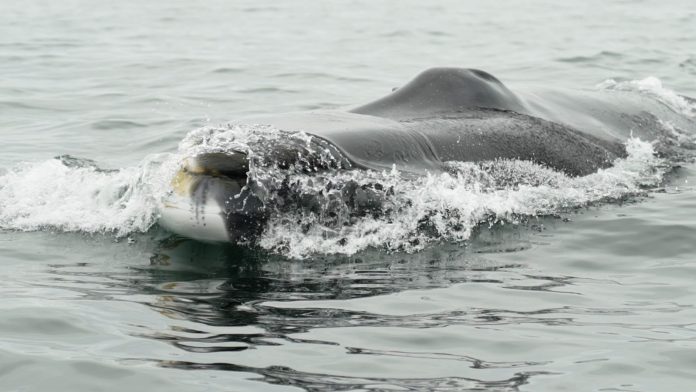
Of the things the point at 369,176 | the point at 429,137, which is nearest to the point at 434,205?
the point at 369,176

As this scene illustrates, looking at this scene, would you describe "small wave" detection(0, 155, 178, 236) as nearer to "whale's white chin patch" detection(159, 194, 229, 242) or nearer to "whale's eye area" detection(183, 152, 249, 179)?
"whale's white chin patch" detection(159, 194, 229, 242)

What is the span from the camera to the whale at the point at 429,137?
8016 millimetres

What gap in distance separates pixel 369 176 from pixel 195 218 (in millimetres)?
1374

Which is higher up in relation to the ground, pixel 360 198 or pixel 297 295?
pixel 360 198

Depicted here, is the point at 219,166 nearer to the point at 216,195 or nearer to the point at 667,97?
the point at 216,195

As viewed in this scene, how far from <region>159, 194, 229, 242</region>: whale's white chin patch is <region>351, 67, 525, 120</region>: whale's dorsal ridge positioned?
2.45 metres

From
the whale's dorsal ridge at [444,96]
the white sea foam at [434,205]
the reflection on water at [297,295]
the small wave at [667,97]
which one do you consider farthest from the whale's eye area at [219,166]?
the small wave at [667,97]

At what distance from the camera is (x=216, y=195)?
794cm

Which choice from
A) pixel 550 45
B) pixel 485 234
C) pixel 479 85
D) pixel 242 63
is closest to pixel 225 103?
pixel 242 63

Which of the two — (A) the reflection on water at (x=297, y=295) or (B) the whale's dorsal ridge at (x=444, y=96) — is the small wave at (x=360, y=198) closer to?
(A) the reflection on water at (x=297, y=295)

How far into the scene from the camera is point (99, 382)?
227 inches

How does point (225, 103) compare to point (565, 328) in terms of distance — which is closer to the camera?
point (565, 328)

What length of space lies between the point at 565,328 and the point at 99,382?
8.91 ft

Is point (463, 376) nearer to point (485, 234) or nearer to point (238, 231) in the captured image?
point (238, 231)
